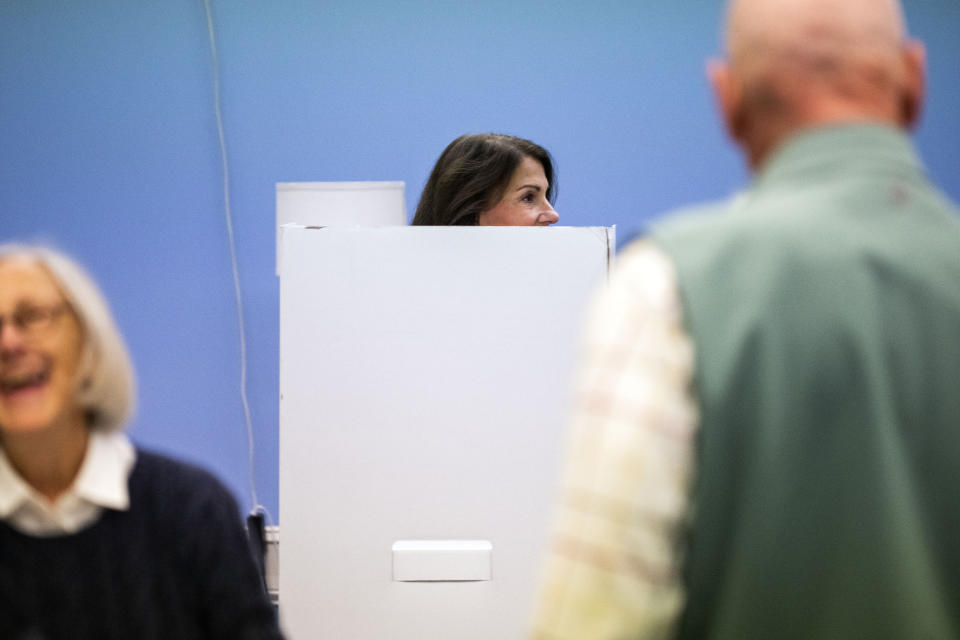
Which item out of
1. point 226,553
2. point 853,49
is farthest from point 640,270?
point 226,553

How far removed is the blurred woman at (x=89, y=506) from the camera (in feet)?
3.91

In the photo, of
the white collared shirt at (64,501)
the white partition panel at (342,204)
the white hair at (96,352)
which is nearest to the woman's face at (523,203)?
the white partition panel at (342,204)

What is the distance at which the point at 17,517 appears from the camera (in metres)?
1.21

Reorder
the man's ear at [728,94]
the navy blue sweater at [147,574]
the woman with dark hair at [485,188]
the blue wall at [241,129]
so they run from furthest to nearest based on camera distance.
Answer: the blue wall at [241,129] < the woman with dark hair at [485,188] < the navy blue sweater at [147,574] < the man's ear at [728,94]

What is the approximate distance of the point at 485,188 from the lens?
2488 millimetres

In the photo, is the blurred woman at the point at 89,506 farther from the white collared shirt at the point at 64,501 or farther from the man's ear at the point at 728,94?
the man's ear at the point at 728,94

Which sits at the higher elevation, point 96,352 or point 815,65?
point 815,65

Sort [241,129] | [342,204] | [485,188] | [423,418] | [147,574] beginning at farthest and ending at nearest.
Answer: [241,129], [485,188], [342,204], [423,418], [147,574]

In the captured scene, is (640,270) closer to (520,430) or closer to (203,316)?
(520,430)

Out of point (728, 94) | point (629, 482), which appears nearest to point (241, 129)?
point (728, 94)

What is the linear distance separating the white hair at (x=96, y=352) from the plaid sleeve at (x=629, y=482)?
29.5 inches

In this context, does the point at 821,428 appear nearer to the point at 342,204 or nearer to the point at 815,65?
the point at 815,65

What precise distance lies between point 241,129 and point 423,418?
1.49 metres

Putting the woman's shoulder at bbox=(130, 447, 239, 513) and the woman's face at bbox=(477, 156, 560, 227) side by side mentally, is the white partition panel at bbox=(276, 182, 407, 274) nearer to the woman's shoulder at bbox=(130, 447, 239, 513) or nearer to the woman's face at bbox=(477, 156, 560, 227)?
the woman's face at bbox=(477, 156, 560, 227)
